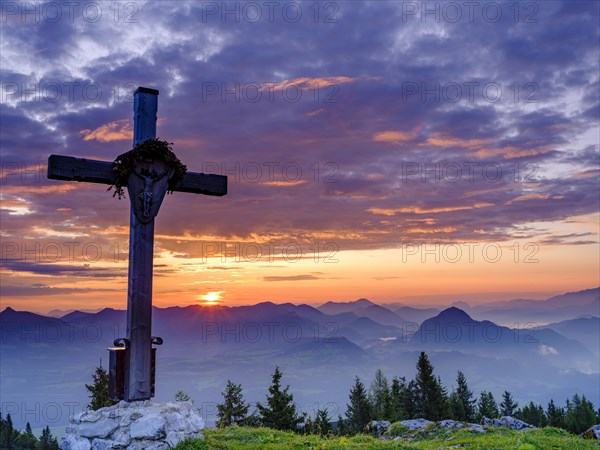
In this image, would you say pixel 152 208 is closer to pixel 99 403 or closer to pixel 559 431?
pixel 559 431

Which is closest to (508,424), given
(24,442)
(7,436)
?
(7,436)

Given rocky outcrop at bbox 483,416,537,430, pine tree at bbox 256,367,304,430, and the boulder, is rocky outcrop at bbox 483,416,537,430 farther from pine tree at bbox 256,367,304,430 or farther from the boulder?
pine tree at bbox 256,367,304,430

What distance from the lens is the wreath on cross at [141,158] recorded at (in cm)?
1152

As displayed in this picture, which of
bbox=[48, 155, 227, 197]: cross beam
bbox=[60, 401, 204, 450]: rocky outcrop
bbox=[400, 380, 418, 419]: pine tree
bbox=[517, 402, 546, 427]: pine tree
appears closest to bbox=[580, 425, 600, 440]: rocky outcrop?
bbox=[60, 401, 204, 450]: rocky outcrop

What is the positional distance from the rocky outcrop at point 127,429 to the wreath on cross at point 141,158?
15.9ft

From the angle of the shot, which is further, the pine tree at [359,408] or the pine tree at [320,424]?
the pine tree at [359,408]

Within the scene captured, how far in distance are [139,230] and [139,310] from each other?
1.82 metres

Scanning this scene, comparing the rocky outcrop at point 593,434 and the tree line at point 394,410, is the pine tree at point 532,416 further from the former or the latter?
the rocky outcrop at point 593,434

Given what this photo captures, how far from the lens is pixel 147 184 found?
11680mm

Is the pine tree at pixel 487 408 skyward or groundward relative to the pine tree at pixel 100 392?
groundward

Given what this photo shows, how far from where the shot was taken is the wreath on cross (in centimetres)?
1152

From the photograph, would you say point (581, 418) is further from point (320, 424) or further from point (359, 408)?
point (320, 424)

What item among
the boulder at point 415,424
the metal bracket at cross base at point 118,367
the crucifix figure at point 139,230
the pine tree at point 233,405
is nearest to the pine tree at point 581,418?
the pine tree at point 233,405

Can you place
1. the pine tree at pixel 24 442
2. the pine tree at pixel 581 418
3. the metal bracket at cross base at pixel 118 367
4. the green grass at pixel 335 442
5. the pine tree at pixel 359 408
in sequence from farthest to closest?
1. the pine tree at pixel 24 442
2. the pine tree at pixel 359 408
3. the pine tree at pixel 581 418
4. the green grass at pixel 335 442
5. the metal bracket at cross base at pixel 118 367
